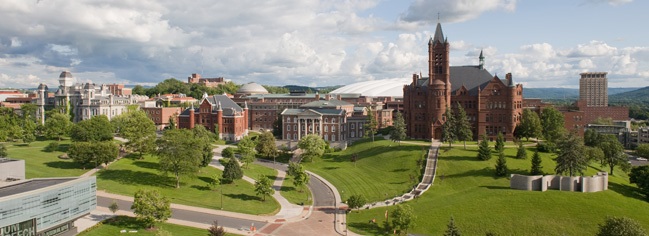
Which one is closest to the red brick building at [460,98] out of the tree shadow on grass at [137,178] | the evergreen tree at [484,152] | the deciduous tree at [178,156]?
the evergreen tree at [484,152]

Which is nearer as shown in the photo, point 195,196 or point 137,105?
point 195,196

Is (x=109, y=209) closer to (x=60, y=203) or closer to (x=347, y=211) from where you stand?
(x=60, y=203)

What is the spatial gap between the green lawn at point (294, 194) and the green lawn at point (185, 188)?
10.1 ft

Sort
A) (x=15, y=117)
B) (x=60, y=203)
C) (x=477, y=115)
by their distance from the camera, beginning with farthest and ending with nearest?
(x=15, y=117) < (x=477, y=115) < (x=60, y=203)

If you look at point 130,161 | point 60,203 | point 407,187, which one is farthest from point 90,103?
point 407,187

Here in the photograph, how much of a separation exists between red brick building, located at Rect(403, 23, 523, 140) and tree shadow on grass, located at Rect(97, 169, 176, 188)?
49.2 m

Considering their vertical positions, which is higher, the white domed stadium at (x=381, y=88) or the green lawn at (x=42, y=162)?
the white domed stadium at (x=381, y=88)

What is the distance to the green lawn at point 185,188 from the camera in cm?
6081

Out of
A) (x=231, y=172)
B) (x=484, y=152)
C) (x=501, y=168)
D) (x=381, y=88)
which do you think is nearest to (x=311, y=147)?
(x=231, y=172)

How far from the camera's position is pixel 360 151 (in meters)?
92.2

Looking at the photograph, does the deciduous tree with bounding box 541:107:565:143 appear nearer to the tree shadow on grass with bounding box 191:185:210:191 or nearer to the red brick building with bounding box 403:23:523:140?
the red brick building with bounding box 403:23:523:140

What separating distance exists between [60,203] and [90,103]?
8326 centimetres

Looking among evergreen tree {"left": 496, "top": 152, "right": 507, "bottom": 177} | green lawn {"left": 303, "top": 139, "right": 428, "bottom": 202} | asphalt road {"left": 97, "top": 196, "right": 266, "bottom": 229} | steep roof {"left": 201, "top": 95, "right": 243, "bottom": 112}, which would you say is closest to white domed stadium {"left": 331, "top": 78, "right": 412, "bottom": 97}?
steep roof {"left": 201, "top": 95, "right": 243, "bottom": 112}

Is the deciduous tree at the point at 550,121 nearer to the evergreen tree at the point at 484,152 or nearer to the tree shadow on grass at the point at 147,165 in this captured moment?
the evergreen tree at the point at 484,152
